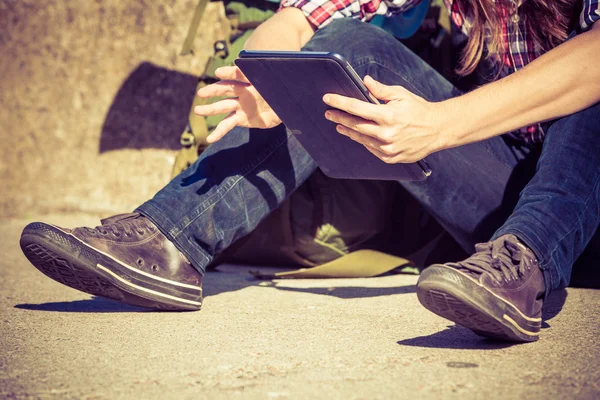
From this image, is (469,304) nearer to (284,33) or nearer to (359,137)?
(359,137)

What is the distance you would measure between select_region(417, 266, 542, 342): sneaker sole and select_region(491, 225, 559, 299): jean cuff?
0.08 m

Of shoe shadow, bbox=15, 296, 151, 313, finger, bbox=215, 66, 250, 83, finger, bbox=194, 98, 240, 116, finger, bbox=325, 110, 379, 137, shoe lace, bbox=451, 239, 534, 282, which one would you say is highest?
finger, bbox=215, 66, 250, 83

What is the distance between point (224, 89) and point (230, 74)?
3 cm

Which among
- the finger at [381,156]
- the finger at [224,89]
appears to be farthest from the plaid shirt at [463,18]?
the finger at [381,156]

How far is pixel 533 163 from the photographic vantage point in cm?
138

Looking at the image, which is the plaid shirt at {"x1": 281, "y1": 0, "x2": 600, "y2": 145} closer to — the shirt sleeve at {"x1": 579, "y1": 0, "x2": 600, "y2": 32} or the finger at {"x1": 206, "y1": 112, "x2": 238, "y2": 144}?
the shirt sleeve at {"x1": 579, "y1": 0, "x2": 600, "y2": 32}

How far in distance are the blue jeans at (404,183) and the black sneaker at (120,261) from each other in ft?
0.11

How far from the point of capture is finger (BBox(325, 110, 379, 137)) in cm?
102

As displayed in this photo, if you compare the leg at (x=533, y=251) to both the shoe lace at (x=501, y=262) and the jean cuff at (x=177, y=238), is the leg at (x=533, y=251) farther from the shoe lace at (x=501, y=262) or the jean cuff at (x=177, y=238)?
the jean cuff at (x=177, y=238)

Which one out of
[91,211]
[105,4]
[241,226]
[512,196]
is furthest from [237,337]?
[105,4]

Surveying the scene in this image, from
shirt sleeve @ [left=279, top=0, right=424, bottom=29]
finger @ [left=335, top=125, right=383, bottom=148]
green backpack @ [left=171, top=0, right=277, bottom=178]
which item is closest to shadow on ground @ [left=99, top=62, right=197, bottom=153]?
green backpack @ [left=171, top=0, right=277, bottom=178]

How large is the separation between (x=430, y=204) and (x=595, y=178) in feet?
1.29

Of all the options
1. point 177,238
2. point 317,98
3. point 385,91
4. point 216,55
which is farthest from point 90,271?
point 216,55

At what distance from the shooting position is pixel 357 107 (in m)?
1.00
